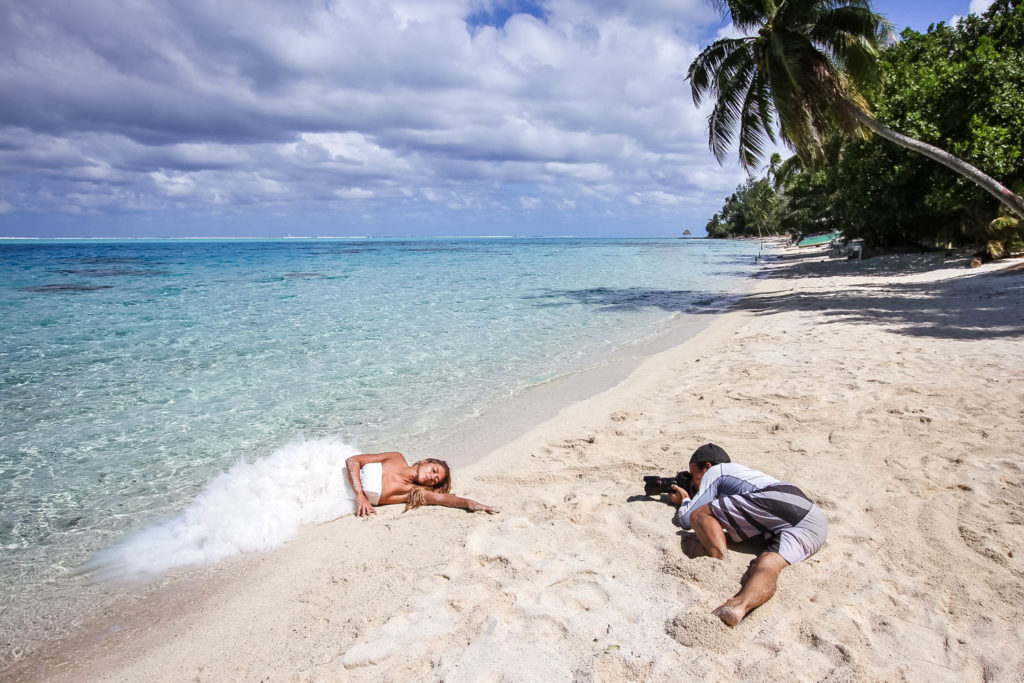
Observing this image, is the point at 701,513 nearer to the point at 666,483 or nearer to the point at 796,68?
the point at 666,483

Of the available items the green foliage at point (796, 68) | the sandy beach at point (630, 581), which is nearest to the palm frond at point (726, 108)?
the green foliage at point (796, 68)

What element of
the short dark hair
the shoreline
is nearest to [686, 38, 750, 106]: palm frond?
the shoreline

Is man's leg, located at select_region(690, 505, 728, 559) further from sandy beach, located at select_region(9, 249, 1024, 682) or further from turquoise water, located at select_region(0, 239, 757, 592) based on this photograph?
turquoise water, located at select_region(0, 239, 757, 592)

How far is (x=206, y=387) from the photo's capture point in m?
8.21

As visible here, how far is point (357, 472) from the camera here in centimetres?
456

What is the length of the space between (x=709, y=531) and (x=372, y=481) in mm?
2600

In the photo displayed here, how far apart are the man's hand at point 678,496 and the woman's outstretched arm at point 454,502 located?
51.3 inches

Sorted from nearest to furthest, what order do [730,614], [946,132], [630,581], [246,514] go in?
1. [730,614]
2. [630,581]
3. [246,514]
4. [946,132]

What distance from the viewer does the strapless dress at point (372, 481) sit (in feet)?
14.8

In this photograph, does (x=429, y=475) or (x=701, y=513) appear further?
(x=429, y=475)

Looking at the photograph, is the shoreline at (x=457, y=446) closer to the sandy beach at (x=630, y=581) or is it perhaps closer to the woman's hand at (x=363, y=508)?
the sandy beach at (x=630, y=581)

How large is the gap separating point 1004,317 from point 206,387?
12.8m

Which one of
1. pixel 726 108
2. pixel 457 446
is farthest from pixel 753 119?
pixel 457 446

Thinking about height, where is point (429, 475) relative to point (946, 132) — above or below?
below
